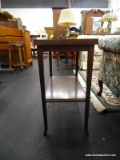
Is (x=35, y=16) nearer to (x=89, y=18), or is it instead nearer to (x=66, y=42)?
(x=89, y=18)

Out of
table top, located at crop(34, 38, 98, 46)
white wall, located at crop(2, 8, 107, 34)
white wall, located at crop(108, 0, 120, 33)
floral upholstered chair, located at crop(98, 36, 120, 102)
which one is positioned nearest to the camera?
table top, located at crop(34, 38, 98, 46)

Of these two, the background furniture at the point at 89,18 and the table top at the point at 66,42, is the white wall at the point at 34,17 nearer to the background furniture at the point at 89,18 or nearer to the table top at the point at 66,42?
the background furniture at the point at 89,18

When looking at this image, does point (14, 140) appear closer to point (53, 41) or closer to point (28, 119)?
point (28, 119)

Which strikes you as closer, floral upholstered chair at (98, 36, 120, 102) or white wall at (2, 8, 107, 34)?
floral upholstered chair at (98, 36, 120, 102)

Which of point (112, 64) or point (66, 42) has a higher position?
point (66, 42)

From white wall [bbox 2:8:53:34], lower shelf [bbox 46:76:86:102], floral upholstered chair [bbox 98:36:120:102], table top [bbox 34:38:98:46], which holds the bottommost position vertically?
lower shelf [bbox 46:76:86:102]

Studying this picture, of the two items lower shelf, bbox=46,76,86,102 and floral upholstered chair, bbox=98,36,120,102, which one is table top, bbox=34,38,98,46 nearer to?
floral upholstered chair, bbox=98,36,120,102

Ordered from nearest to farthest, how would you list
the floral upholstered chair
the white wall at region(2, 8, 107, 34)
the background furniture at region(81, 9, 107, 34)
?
the floral upholstered chair, the background furniture at region(81, 9, 107, 34), the white wall at region(2, 8, 107, 34)

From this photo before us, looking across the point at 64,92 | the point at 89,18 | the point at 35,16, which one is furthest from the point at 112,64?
the point at 35,16

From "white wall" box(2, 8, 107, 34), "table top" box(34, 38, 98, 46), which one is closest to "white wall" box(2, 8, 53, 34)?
"white wall" box(2, 8, 107, 34)

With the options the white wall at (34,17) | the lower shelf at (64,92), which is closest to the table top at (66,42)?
the lower shelf at (64,92)

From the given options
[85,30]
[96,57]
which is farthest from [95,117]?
[85,30]

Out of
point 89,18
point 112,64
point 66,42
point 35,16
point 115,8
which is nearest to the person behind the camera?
point 66,42

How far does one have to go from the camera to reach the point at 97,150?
77cm
